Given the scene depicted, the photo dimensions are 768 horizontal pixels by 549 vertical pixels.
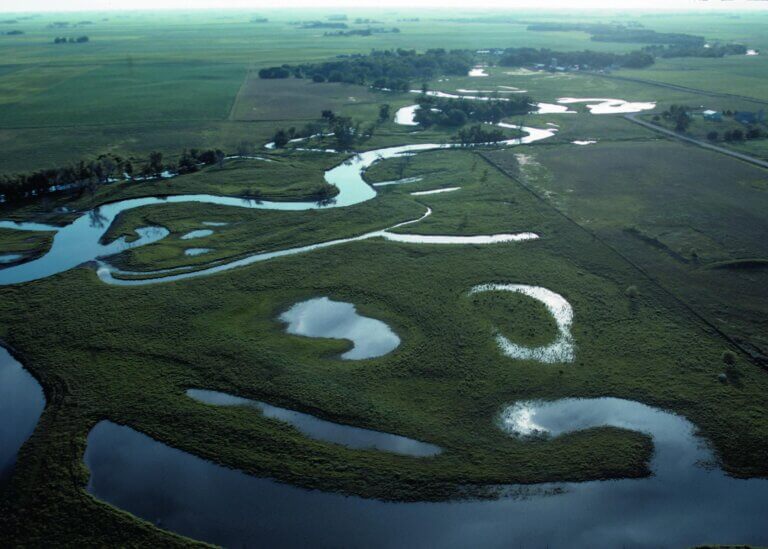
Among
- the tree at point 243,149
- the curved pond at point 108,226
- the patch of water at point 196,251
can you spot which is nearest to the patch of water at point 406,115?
the curved pond at point 108,226

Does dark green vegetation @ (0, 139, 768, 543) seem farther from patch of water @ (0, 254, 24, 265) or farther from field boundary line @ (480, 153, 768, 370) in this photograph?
patch of water @ (0, 254, 24, 265)

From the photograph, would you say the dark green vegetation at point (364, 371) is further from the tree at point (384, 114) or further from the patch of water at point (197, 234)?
the tree at point (384, 114)

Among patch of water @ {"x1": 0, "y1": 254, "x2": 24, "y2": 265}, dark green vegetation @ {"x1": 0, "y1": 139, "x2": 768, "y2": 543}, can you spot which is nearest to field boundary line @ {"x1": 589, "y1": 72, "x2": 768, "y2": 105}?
dark green vegetation @ {"x1": 0, "y1": 139, "x2": 768, "y2": 543}

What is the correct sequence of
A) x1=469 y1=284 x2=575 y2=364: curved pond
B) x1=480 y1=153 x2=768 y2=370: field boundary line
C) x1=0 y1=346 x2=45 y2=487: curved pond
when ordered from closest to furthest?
Result: x1=0 y1=346 x2=45 y2=487: curved pond < x1=480 y1=153 x2=768 y2=370: field boundary line < x1=469 y1=284 x2=575 y2=364: curved pond

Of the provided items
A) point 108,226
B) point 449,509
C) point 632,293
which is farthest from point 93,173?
point 632,293

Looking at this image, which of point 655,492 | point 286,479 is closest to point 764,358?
point 655,492
